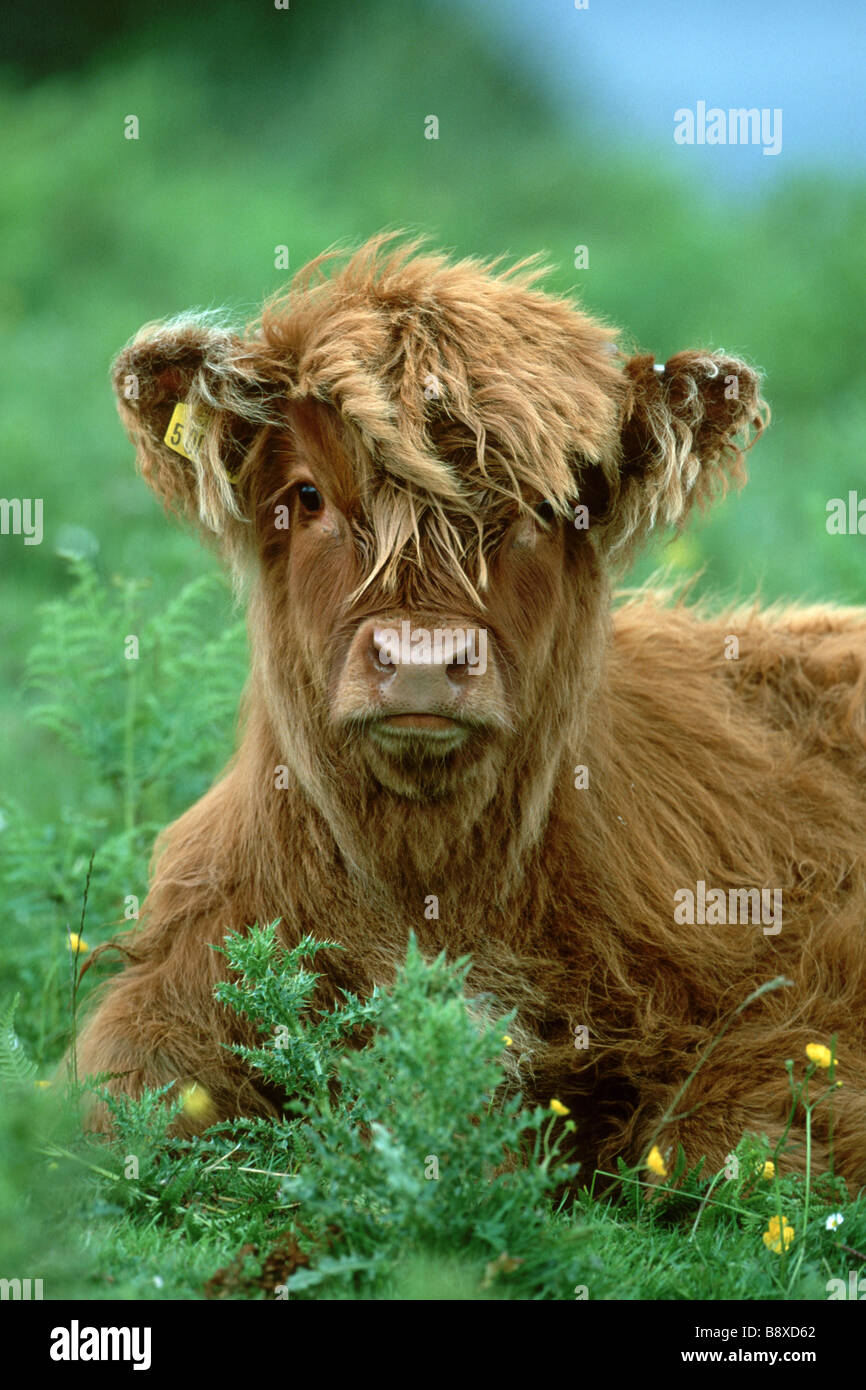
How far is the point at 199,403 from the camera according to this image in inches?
Answer: 169

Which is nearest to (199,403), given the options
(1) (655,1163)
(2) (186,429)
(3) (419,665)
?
(2) (186,429)

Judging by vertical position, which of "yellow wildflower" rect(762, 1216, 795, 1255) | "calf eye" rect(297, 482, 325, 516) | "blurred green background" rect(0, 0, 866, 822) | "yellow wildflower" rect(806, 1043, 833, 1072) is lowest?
"yellow wildflower" rect(762, 1216, 795, 1255)

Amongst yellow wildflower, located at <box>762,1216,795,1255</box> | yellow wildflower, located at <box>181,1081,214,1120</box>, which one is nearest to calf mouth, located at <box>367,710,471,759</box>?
yellow wildflower, located at <box>181,1081,214,1120</box>

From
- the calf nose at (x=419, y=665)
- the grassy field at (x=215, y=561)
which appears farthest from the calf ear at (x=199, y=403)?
the grassy field at (x=215, y=561)

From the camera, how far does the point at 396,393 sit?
4.00 meters

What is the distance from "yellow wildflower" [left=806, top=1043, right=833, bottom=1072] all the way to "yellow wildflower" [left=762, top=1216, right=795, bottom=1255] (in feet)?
1.60

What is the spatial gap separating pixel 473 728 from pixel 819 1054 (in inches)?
46.5

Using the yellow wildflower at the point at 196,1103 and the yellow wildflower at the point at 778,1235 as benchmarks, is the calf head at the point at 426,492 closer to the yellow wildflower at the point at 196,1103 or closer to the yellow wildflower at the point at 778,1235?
the yellow wildflower at the point at 196,1103

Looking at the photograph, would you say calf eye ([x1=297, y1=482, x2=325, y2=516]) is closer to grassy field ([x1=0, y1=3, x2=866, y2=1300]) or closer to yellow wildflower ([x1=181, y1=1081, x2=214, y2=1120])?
grassy field ([x1=0, y1=3, x2=866, y2=1300])

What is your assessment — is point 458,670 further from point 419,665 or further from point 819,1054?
point 819,1054

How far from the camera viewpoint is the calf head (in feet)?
12.9

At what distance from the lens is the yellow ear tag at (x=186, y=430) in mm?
4297

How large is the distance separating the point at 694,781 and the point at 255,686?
1.29m

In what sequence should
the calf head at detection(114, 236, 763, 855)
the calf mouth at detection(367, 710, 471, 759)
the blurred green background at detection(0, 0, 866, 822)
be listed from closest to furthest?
the calf mouth at detection(367, 710, 471, 759)
the calf head at detection(114, 236, 763, 855)
the blurred green background at detection(0, 0, 866, 822)
